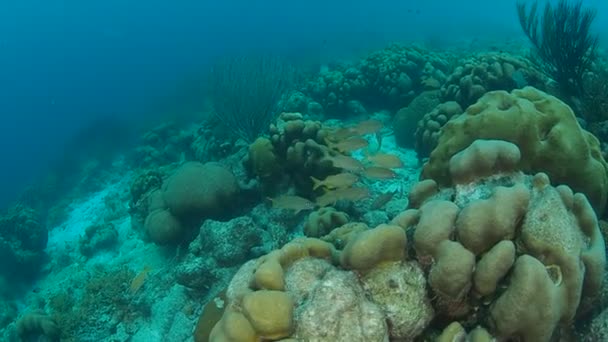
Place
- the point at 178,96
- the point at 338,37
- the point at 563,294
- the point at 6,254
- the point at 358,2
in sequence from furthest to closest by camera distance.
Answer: the point at 358,2 < the point at 338,37 < the point at 178,96 < the point at 6,254 < the point at 563,294

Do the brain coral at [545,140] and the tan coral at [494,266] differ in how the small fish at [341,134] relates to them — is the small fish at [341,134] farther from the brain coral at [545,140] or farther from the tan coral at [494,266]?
the tan coral at [494,266]

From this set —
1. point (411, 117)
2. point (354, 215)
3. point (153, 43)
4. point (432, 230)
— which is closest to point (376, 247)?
point (432, 230)

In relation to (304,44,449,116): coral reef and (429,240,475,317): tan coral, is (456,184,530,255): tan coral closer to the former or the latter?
(429,240,475,317): tan coral

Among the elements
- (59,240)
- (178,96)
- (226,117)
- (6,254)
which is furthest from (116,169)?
(178,96)

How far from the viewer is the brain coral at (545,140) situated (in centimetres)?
404

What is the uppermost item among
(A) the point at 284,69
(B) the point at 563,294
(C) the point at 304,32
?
(B) the point at 563,294

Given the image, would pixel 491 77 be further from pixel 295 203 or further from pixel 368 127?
pixel 295 203

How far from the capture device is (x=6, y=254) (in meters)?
13.2

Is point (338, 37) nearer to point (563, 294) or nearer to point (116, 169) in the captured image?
point (116, 169)

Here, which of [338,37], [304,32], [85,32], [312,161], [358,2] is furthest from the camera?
[85,32]

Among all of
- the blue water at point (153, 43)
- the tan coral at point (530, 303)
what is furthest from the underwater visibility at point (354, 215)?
the blue water at point (153, 43)

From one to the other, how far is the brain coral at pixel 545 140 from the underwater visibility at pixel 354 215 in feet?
0.06

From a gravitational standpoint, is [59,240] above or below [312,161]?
below

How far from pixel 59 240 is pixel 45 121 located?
1800 inches
